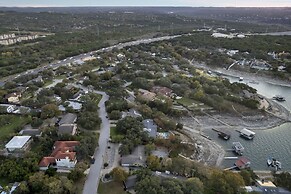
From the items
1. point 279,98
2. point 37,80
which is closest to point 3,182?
point 37,80

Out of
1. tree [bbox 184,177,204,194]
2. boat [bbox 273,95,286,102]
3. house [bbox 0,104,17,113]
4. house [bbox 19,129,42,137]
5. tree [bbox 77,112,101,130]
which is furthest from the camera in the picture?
boat [bbox 273,95,286,102]

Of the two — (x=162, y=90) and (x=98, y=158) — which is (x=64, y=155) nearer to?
(x=98, y=158)

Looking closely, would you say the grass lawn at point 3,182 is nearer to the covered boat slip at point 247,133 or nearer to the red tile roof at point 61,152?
the red tile roof at point 61,152

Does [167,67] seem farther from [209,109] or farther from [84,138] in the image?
[84,138]

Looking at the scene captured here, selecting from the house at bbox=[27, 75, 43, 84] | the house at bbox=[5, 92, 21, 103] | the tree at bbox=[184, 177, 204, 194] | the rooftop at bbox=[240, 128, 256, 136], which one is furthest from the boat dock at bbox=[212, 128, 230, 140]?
the house at bbox=[27, 75, 43, 84]

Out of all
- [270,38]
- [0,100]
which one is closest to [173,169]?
[0,100]

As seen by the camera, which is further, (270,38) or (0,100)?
(270,38)

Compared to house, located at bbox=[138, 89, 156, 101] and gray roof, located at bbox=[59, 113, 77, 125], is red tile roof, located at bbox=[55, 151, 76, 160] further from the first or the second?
house, located at bbox=[138, 89, 156, 101]
